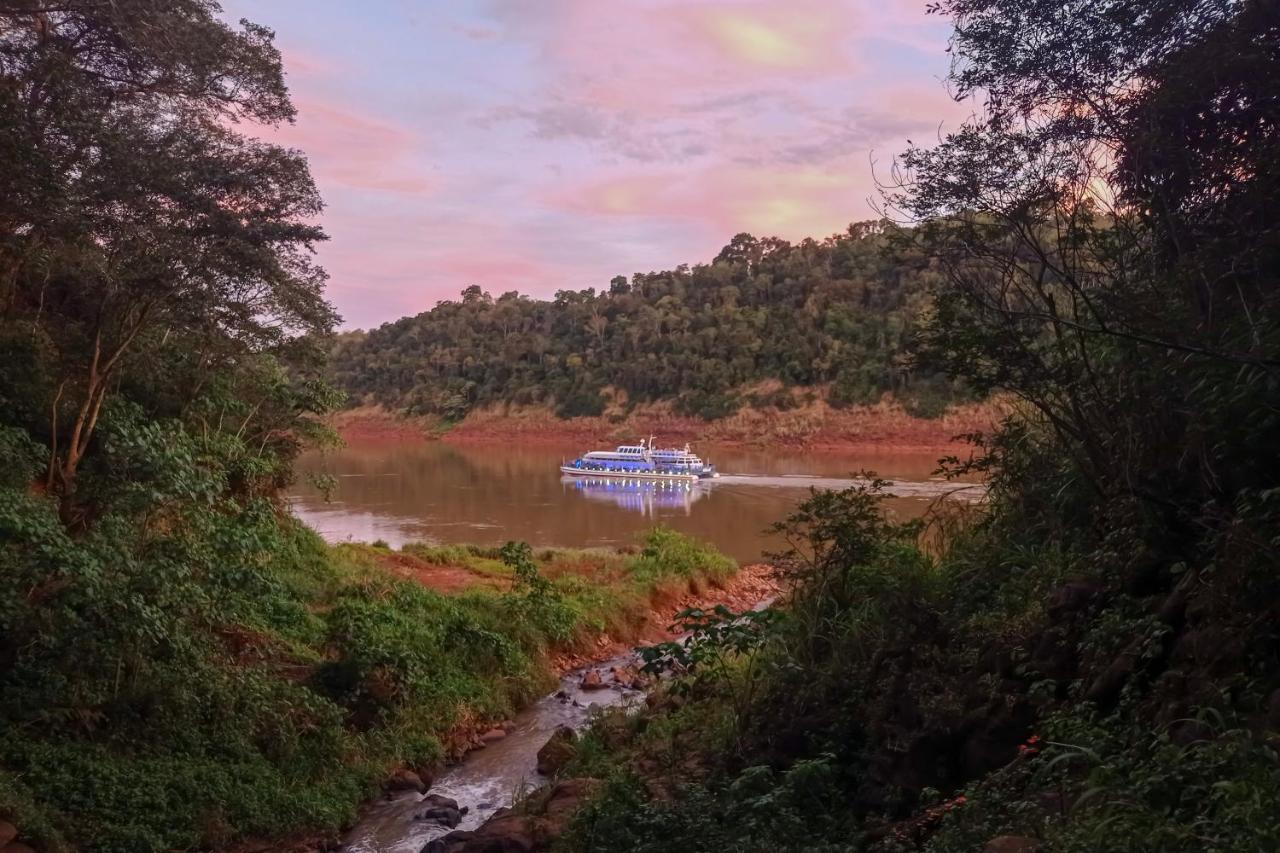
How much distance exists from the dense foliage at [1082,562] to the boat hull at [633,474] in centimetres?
3448

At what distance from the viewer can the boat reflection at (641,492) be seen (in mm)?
34688

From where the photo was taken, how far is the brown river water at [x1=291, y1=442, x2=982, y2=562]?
27.1m

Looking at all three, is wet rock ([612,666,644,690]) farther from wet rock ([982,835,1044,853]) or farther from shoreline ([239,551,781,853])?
wet rock ([982,835,1044,853])

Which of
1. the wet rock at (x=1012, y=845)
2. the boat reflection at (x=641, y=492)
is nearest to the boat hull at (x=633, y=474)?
the boat reflection at (x=641, y=492)

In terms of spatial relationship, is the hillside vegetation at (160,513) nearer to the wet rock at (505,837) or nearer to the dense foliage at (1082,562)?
the wet rock at (505,837)

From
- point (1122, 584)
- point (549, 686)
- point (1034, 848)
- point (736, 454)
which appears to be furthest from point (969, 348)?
point (736, 454)

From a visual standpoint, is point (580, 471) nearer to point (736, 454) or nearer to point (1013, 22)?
point (736, 454)

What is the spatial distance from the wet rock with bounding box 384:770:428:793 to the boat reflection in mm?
23140

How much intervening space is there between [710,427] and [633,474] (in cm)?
2018

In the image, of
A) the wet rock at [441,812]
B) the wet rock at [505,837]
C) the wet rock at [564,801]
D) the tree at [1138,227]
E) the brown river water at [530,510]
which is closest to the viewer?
the tree at [1138,227]

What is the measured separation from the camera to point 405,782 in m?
8.83

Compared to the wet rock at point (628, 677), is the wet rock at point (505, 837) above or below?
Answer: above

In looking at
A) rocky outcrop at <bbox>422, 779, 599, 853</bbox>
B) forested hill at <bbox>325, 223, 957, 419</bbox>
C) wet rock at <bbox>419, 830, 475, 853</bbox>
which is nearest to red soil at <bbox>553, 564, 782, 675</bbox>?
rocky outcrop at <bbox>422, 779, 599, 853</bbox>

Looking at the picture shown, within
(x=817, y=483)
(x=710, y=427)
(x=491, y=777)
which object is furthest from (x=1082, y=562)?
(x=710, y=427)
